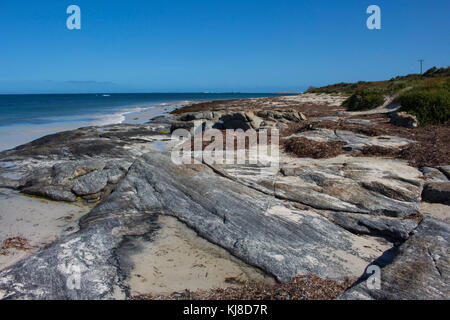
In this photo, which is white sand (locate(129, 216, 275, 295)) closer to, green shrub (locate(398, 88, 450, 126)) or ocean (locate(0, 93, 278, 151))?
green shrub (locate(398, 88, 450, 126))

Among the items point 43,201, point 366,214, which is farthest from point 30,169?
point 366,214

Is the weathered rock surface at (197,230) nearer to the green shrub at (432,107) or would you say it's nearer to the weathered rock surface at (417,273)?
the weathered rock surface at (417,273)

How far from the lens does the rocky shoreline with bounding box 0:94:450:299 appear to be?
13.8 ft

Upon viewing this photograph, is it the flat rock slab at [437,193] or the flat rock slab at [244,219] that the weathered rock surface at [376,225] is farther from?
the flat rock slab at [437,193]

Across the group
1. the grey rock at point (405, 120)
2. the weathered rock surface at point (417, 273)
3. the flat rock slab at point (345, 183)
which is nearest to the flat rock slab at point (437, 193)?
the flat rock slab at point (345, 183)

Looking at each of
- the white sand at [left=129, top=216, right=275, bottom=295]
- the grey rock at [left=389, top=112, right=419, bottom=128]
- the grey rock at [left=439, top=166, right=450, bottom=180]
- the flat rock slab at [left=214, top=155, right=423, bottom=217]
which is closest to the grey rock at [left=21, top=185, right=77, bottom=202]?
the white sand at [left=129, top=216, right=275, bottom=295]

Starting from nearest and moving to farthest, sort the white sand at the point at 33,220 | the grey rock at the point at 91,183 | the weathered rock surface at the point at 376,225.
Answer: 1. the weathered rock surface at the point at 376,225
2. the white sand at the point at 33,220
3. the grey rock at the point at 91,183

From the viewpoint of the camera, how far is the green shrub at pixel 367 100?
69.4 ft

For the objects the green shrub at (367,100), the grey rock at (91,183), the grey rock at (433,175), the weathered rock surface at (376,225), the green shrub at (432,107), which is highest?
the green shrub at (367,100)

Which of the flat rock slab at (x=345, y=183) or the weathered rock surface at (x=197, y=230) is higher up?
the flat rock slab at (x=345, y=183)

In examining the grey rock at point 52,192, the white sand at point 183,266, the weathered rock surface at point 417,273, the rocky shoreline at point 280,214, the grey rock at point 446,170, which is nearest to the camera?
the weathered rock surface at point 417,273

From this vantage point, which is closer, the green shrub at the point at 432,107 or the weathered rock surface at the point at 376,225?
the weathered rock surface at the point at 376,225

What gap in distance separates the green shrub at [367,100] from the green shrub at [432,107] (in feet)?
16.1

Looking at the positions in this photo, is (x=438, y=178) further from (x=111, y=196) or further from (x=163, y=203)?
(x=111, y=196)
